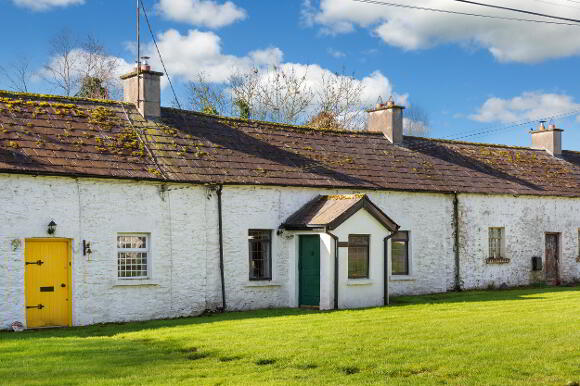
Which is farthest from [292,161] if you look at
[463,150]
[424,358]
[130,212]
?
[424,358]

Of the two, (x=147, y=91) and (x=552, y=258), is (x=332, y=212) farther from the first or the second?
(x=552, y=258)

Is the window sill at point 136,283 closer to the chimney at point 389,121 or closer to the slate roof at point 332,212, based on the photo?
the slate roof at point 332,212

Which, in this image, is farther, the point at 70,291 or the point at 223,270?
the point at 223,270

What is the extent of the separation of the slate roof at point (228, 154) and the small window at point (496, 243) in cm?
159

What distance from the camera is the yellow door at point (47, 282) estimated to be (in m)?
18.3

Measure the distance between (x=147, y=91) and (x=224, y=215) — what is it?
187 inches

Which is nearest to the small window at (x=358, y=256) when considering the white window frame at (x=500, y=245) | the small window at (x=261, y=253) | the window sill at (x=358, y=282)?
the window sill at (x=358, y=282)

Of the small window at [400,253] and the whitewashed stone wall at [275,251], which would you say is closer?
the whitewashed stone wall at [275,251]

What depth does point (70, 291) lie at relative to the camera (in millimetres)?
18734

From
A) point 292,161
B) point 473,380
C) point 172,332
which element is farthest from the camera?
point 292,161

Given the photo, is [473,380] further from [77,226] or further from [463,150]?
[463,150]

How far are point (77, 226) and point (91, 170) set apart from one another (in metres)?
1.46

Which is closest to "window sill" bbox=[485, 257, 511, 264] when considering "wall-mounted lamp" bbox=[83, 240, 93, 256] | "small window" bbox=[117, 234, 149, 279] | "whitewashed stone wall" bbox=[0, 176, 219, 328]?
"whitewashed stone wall" bbox=[0, 176, 219, 328]

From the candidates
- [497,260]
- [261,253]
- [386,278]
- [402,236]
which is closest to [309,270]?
[261,253]
